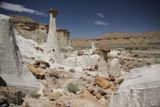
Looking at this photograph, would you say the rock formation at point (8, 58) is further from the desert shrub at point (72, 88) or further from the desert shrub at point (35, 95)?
the desert shrub at point (72, 88)

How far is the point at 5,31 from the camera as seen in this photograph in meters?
7.69

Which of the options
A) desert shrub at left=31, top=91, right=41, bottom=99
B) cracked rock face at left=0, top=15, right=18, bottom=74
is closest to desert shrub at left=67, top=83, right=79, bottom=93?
desert shrub at left=31, top=91, right=41, bottom=99

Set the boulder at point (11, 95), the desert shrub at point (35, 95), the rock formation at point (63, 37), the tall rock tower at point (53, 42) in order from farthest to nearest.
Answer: the rock formation at point (63, 37) < the tall rock tower at point (53, 42) < the desert shrub at point (35, 95) < the boulder at point (11, 95)

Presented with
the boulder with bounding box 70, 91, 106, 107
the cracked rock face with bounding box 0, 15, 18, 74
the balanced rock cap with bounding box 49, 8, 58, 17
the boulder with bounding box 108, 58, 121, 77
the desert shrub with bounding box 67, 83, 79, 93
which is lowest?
the boulder with bounding box 70, 91, 106, 107

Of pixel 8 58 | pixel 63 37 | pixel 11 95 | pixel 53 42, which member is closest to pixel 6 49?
pixel 8 58

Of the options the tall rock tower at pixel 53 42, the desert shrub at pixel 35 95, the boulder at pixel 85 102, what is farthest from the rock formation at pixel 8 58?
the tall rock tower at pixel 53 42

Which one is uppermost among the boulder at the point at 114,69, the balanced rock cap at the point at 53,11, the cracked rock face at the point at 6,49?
the balanced rock cap at the point at 53,11

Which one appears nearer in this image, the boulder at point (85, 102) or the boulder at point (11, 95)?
the boulder at point (11, 95)

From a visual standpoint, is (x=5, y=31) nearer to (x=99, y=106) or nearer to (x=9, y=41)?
(x=9, y=41)

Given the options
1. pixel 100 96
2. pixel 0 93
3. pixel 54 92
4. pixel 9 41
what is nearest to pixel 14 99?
pixel 0 93

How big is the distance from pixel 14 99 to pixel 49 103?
1.60 m

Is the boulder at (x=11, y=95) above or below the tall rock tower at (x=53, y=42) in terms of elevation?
below

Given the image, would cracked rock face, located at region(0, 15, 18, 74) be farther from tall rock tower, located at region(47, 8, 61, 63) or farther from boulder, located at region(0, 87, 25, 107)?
tall rock tower, located at region(47, 8, 61, 63)

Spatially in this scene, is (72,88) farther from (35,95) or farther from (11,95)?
(11,95)
